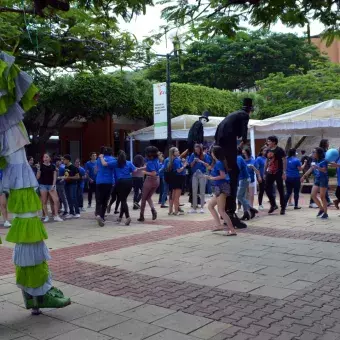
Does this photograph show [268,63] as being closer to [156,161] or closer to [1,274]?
[156,161]

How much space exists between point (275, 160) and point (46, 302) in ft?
26.2

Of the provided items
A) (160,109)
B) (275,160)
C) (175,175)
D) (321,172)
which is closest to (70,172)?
(175,175)

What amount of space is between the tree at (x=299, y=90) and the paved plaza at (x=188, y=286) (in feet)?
56.7

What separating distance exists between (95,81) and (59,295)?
15.9m

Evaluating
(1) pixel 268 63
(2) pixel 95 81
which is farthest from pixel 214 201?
(1) pixel 268 63

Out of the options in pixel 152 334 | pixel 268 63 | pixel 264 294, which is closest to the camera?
pixel 152 334

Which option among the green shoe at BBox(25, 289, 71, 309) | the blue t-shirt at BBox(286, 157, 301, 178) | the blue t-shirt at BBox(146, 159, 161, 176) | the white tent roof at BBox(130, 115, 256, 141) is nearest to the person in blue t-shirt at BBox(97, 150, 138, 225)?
the blue t-shirt at BBox(146, 159, 161, 176)

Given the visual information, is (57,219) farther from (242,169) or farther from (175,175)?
(242,169)

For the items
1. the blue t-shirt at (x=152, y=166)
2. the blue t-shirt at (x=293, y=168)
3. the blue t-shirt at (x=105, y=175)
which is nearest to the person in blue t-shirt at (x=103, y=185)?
the blue t-shirt at (x=105, y=175)

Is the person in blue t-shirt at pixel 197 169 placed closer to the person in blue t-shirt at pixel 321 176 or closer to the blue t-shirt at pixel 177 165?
the blue t-shirt at pixel 177 165

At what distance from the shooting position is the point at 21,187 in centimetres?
397

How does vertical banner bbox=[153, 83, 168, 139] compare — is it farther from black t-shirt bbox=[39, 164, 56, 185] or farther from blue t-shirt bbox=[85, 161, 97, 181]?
black t-shirt bbox=[39, 164, 56, 185]

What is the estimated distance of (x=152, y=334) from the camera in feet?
12.4

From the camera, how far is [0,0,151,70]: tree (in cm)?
773
